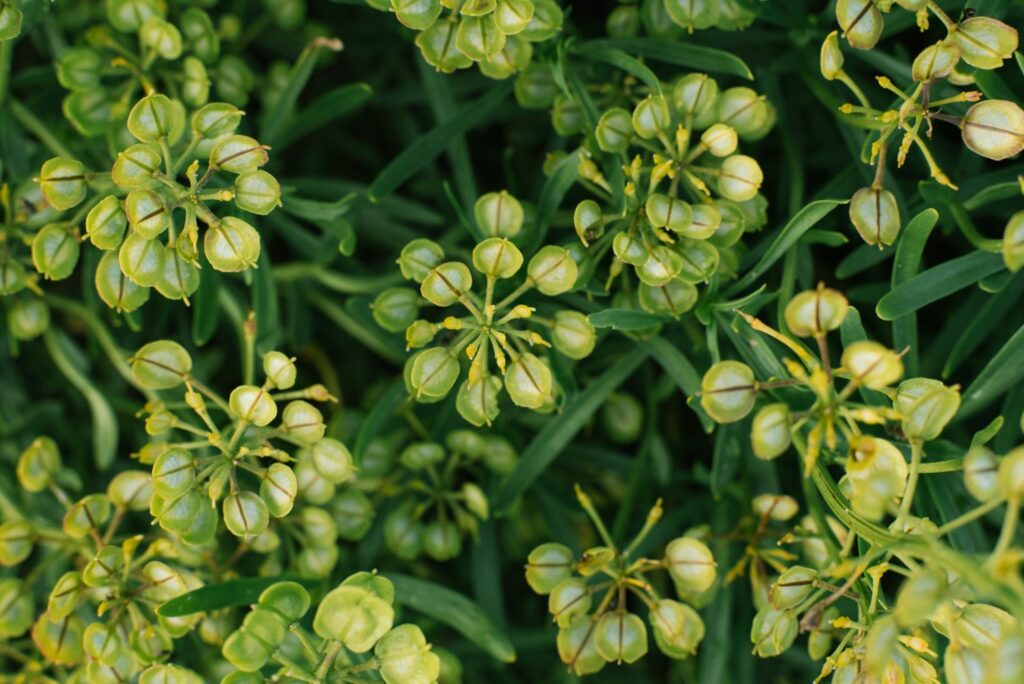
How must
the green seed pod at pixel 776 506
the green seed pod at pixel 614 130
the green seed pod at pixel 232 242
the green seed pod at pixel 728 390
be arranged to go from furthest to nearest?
the green seed pod at pixel 776 506
the green seed pod at pixel 614 130
the green seed pod at pixel 232 242
the green seed pod at pixel 728 390

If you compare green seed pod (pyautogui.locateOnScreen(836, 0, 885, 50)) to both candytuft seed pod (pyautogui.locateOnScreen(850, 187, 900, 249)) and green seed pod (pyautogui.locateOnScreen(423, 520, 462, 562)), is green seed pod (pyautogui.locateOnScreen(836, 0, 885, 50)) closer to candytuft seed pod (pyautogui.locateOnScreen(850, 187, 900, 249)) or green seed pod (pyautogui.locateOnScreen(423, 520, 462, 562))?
candytuft seed pod (pyautogui.locateOnScreen(850, 187, 900, 249))

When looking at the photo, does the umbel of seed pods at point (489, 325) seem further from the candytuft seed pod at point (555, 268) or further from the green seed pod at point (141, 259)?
the green seed pod at point (141, 259)

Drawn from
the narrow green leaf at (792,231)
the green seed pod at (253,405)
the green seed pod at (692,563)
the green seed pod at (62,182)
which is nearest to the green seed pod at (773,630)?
the green seed pod at (692,563)

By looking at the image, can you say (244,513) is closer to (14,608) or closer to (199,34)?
(14,608)

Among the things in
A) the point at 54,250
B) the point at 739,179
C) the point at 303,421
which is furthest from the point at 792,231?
the point at 54,250

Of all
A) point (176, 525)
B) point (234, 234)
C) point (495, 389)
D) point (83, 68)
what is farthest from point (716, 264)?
point (83, 68)

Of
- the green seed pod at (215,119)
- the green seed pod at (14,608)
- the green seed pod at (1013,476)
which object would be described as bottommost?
the green seed pod at (14,608)

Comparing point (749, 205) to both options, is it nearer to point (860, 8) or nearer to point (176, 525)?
point (860, 8)
